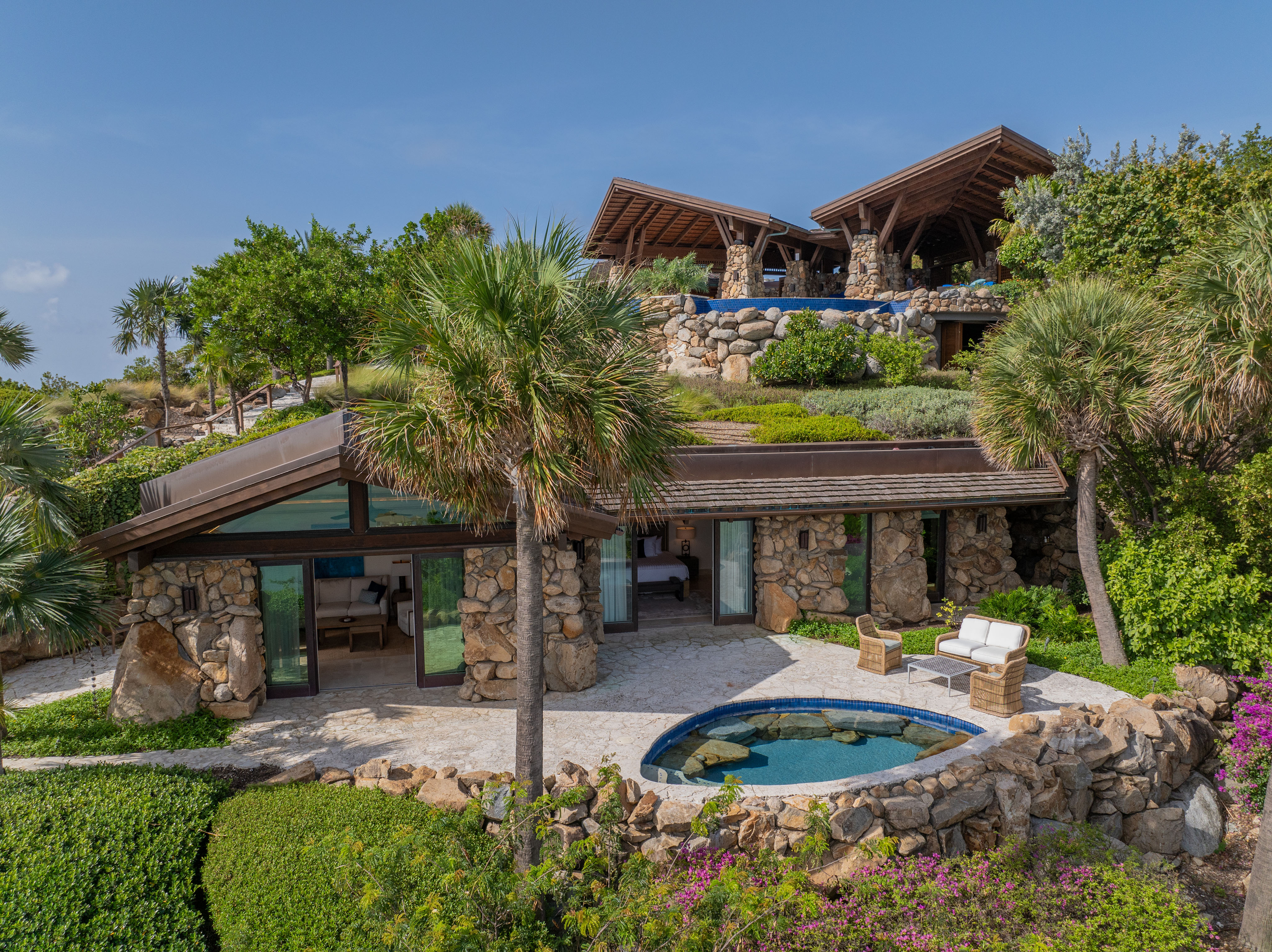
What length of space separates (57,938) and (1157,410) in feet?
46.6

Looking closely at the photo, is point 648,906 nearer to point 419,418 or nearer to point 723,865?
point 723,865

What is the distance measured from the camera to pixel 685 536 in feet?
57.7

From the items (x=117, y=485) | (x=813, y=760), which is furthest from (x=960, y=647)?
(x=117, y=485)

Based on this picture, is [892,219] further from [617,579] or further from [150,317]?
[150,317]

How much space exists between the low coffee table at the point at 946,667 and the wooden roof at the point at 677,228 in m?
18.9

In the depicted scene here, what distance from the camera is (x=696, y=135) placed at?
25.0 meters

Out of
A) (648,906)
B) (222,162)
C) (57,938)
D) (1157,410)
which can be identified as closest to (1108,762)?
(1157,410)

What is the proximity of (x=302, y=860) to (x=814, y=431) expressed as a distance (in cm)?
1165

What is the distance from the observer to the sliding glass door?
10180 millimetres

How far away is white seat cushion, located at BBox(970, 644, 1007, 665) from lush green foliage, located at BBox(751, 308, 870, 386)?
40.5 feet

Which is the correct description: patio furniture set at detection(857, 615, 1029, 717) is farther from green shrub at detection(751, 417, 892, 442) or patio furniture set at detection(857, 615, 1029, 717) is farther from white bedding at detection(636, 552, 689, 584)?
white bedding at detection(636, 552, 689, 584)

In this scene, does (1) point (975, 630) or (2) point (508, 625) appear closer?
(2) point (508, 625)

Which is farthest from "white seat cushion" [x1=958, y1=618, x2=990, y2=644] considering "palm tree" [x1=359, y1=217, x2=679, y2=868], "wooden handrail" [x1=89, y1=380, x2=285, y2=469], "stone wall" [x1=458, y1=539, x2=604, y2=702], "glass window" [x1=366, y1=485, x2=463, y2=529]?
"wooden handrail" [x1=89, y1=380, x2=285, y2=469]

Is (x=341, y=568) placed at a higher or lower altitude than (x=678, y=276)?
lower
